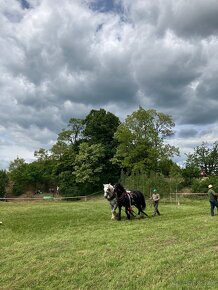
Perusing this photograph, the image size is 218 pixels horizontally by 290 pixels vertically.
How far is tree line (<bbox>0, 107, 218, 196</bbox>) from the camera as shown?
2039 inches

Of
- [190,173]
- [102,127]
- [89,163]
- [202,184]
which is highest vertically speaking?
[102,127]

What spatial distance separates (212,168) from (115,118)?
1984 centimetres

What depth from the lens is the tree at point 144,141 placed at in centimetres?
5131

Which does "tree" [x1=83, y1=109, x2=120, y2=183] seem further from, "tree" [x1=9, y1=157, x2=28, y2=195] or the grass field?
the grass field

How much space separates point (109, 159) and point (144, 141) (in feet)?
39.7

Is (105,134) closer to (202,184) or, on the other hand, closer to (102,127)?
(102,127)

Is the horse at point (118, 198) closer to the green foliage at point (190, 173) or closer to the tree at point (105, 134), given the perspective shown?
the green foliage at point (190, 173)

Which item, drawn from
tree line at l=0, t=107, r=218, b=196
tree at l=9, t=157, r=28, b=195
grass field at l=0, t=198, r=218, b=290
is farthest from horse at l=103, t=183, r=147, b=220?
tree at l=9, t=157, r=28, b=195

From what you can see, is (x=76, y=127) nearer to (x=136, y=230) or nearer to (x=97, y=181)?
(x=97, y=181)

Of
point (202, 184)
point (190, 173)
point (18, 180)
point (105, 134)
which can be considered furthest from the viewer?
point (18, 180)

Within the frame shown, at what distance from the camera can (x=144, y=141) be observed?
51.5 metres

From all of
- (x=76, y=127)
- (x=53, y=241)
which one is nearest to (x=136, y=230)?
(x=53, y=241)

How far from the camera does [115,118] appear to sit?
218ft

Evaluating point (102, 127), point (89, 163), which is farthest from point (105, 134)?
point (89, 163)
